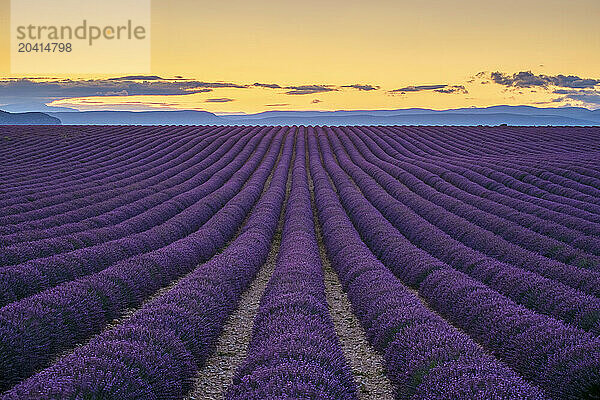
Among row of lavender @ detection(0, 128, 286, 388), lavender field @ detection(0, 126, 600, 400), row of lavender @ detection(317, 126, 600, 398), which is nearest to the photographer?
lavender field @ detection(0, 126, 600, 400)

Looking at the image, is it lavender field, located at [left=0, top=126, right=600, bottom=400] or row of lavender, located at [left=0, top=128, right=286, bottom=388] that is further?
row of lavender, located at [left=0, top=128, right=286, bottom=388]

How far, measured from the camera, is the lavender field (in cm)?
501

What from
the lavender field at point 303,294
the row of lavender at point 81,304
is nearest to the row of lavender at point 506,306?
the lavender field at point 303,294

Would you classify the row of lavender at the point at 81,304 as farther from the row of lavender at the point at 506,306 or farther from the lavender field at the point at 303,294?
the row of lavender at the point at 506,306

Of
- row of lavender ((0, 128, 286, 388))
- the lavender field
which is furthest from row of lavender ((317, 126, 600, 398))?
row of lavender ((0, 128, 286, 388))

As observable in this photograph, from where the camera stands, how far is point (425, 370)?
521cm

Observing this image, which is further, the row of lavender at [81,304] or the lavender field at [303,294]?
the row of lavender at [81,304]

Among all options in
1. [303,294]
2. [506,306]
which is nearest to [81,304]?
[303,294]

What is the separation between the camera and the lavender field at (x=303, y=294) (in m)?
5.01

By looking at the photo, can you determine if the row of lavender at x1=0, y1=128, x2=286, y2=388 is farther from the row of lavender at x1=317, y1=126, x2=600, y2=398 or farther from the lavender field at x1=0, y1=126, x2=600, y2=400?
the row of lavender at x1=317, y1=126, x2=600, y2=398

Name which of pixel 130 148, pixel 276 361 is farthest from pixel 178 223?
pixel 130 148

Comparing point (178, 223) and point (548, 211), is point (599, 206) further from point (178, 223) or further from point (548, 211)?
point (178, 223)

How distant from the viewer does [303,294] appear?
7.57 metres

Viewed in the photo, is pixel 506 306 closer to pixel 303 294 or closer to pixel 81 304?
pixel 303 294
